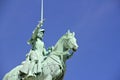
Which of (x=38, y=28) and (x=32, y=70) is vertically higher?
(x=38, y=28)

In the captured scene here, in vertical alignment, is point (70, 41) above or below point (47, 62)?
above

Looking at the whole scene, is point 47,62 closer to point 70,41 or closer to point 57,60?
point 57,60

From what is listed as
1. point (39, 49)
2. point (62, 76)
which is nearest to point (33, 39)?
point (39, 49)

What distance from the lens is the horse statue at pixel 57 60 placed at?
19656 millimetres

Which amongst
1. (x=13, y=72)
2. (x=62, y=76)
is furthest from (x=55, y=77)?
(x=13, y=72)

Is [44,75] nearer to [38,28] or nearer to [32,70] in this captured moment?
[32,70]

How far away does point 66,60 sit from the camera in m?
20.1

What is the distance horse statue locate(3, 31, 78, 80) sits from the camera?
19.7 m

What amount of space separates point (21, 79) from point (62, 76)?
4.39ft

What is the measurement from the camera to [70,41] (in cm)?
1988

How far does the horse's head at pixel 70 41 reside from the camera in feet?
64.7

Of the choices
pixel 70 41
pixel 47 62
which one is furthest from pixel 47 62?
pixel 70 41

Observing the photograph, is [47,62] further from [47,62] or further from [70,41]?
[70,41]

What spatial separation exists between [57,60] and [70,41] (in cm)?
75
